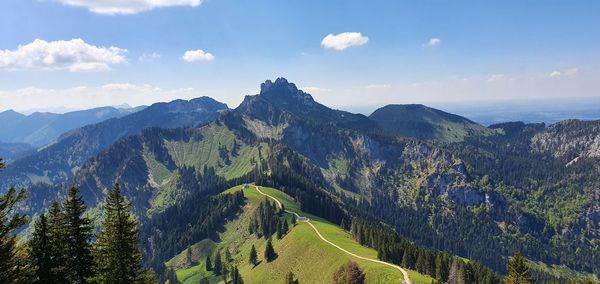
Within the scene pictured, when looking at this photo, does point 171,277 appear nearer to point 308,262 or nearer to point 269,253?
point 269,253

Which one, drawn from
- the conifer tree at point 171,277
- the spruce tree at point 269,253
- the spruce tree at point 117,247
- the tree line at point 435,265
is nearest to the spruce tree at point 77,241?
the spruce tree at point 117,247

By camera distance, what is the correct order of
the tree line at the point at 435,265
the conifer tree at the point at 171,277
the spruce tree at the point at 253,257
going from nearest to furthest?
the tree line at the point at 435,265
the spruce tree at the point at 253,257
the conifer tree at the point at 171,277

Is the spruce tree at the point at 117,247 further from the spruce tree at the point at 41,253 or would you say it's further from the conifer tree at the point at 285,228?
the conifer tree at the point at 285,228

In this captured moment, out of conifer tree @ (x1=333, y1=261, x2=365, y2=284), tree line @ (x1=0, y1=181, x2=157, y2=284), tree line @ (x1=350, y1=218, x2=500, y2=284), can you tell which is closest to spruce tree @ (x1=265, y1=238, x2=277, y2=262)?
tree line @ (x1=350, y1=218, x2=500, y2=284)

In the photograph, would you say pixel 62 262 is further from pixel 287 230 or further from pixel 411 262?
pixel 287 230

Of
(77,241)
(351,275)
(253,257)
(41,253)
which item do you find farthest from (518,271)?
(253,257)

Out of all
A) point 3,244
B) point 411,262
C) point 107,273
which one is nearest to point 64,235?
point 107,273

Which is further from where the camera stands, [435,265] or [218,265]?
[218,265]
